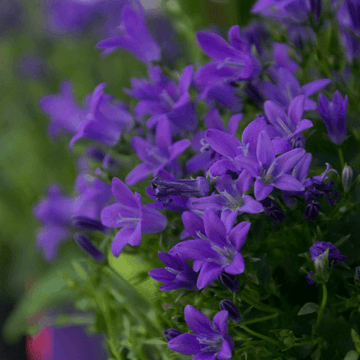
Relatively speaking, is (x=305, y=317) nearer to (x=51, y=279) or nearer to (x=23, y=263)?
(x=51, y=279)

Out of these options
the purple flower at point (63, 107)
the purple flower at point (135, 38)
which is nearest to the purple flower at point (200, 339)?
the purple flower at point (135, 38)

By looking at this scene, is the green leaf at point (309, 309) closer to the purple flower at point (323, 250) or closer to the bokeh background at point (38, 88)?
the purple flower at point (323, 250)

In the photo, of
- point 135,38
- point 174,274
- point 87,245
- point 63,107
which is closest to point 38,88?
point 63,107

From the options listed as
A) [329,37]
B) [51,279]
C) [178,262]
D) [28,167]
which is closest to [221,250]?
[178,262]

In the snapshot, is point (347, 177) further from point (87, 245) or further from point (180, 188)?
point (87, 245)

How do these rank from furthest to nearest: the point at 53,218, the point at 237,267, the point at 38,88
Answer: the point at 38,88
the point at 53,218
the point at 237,267

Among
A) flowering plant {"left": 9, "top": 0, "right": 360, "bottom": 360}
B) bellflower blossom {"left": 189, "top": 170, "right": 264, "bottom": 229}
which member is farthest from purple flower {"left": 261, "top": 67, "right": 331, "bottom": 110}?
bellflower blossom {"left": 189, "top": 170, "right": 264, "bottom": 229}
